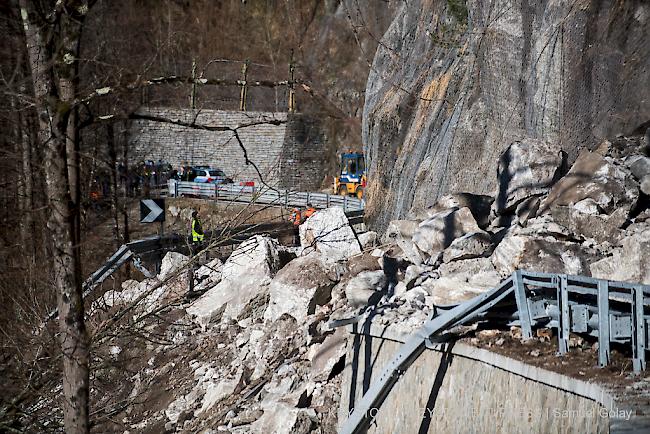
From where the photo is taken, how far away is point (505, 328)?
687 cm

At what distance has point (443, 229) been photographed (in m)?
9.02

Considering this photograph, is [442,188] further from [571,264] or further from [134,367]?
[134,367]

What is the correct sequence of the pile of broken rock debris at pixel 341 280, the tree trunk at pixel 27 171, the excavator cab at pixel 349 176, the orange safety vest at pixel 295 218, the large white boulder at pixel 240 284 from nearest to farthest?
the tree trunk at pixel 27 171, the pile of broken rock debris at pixel 341 280, the large white boulder at pixel 240 284, the orange safety vest at pixel 295 218, the excavator cab at pixel 349 176

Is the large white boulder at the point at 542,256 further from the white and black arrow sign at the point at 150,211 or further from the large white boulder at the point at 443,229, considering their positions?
the white and black arrow sign at the point at 150,211

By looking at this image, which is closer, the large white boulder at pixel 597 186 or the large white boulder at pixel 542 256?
the large white boulder at pixel 542 256

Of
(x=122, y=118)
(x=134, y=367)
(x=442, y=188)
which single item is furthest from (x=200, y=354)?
(x=122, y=118)

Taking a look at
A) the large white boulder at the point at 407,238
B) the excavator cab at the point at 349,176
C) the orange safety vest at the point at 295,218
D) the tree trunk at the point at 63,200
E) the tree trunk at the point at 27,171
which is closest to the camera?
the tree trunk at the point at 63,200

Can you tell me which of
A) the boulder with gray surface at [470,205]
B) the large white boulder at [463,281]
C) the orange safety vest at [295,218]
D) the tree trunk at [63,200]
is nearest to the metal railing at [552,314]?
the large white boulder at [463,281]

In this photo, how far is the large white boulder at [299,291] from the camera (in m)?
9.51

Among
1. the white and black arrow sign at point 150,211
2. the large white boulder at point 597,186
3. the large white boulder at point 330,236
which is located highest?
the large white boulder at point 597,186

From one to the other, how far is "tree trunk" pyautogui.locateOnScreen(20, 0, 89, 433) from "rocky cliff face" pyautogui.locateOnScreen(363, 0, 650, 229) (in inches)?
226

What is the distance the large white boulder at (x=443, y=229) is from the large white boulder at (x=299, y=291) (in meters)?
1.41

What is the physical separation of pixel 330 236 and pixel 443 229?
92.0 inches

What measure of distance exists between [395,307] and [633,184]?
3.03 m
